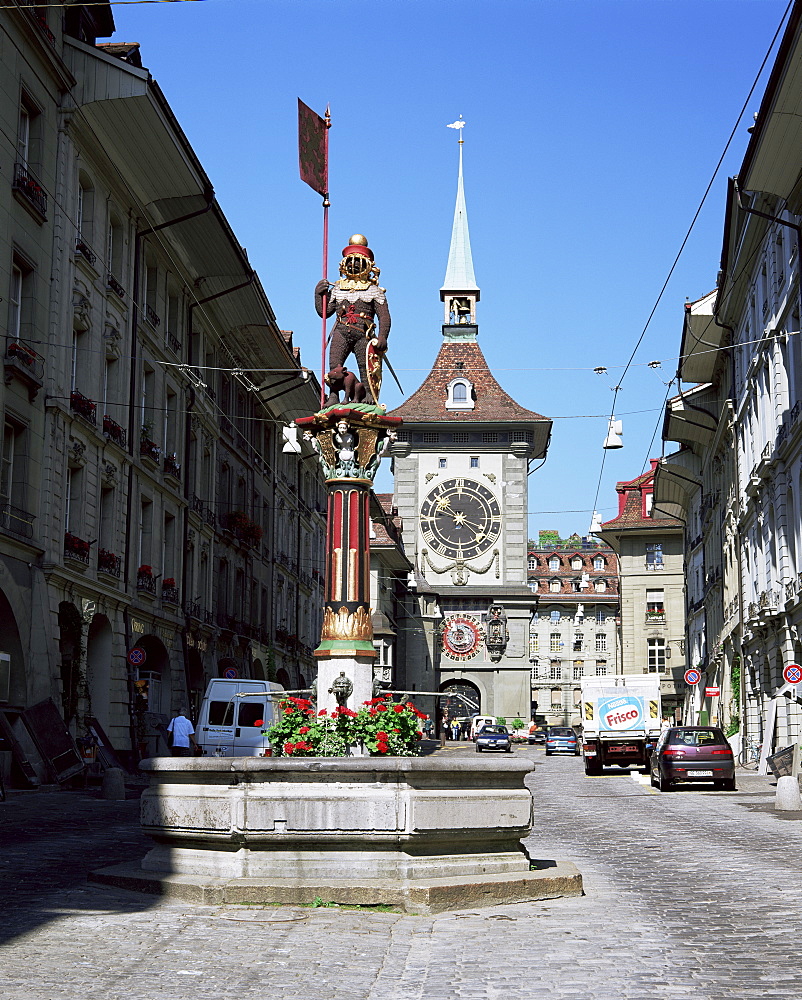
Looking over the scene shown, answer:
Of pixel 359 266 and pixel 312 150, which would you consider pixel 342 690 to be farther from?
pixel 312 150

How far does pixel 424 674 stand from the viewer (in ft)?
307

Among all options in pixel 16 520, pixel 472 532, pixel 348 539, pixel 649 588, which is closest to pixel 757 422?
pixel 16 520

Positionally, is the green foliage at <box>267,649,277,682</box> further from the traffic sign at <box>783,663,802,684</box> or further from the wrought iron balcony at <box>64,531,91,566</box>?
the traffic sign at <box>783,663,802,684</box>

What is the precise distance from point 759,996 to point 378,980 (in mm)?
2117

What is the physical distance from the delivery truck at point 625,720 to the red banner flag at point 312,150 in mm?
25866

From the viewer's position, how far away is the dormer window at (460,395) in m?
96.8

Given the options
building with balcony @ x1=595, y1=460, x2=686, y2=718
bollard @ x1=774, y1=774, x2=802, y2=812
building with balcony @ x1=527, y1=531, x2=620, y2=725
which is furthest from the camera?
building with balcony @ x1=527, y1=531, x2=620, y2=725

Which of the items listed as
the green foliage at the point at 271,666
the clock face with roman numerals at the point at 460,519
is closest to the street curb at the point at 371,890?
the green foliage at the point at 271,666

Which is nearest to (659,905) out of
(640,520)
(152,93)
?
(152,93)

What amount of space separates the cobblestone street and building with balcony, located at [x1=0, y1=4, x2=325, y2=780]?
1392 cm

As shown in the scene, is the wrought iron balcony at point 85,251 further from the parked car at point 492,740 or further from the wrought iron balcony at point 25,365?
the parked car at point 492,740

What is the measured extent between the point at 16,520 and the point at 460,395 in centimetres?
7216

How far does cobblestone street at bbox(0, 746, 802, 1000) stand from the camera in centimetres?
744

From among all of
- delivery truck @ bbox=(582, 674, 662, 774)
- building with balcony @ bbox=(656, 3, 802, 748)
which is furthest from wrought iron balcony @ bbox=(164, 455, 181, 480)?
building with balcony @ bbox=(656, 3, 802, 748)
